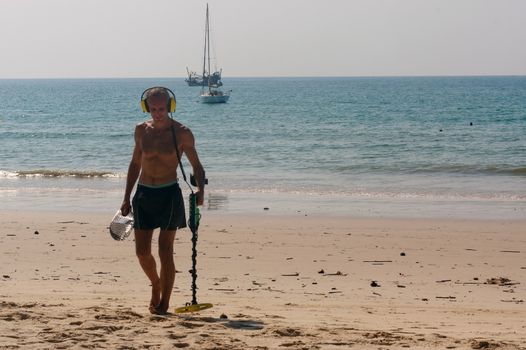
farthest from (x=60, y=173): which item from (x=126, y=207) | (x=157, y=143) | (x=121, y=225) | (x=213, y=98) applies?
(x=213, y=98)

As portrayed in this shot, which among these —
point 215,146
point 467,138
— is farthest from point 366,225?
point 467,138

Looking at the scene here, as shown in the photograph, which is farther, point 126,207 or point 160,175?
point 126,207

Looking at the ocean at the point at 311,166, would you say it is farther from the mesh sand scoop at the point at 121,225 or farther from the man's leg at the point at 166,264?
the man's leg at the point at 166,264

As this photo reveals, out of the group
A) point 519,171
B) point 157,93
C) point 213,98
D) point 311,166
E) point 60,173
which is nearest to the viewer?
point 157,93

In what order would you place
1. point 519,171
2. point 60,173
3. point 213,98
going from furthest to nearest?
point 213,98
point 519,171
point 60,173

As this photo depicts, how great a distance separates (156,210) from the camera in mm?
6688

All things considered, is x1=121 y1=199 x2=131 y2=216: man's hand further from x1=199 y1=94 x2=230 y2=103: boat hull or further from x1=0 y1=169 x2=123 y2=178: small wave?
x1=199 y1=94 x2=230 y2=103: boat hull

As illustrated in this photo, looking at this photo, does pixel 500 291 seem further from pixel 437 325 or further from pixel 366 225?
pixel 366 225

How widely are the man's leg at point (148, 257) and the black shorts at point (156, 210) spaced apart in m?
0.06

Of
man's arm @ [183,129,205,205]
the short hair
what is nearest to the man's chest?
man's arm @ [183,129,205,205]

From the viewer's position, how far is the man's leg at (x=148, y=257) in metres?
6.72

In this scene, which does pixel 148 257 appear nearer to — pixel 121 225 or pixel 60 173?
pixel 121 225

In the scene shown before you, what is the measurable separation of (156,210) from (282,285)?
2365 millimetres

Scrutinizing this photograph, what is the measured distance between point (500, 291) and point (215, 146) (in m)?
26.4
